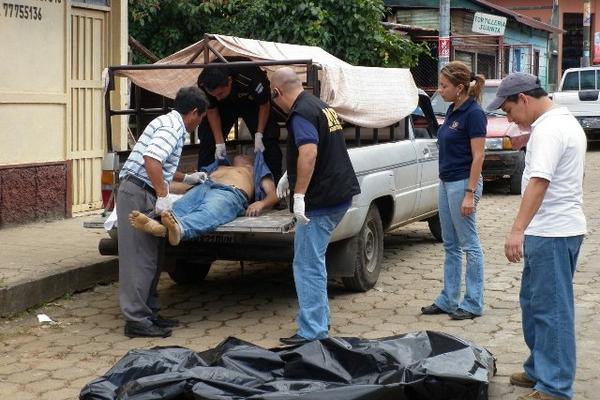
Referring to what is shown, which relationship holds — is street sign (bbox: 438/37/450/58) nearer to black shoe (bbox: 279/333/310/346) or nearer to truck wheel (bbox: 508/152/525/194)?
truck wheel (bbox: 508/152/525/194)

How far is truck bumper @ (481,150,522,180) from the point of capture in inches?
601

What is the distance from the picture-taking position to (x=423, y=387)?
4.99m

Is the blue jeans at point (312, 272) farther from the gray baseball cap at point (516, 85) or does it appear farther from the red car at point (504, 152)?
the red car at point (504, 152)

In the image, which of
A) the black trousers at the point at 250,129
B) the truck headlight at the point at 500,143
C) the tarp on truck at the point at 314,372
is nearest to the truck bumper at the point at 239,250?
the black trousers at the point at 250,129

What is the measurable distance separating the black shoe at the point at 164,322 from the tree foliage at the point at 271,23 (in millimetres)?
8599

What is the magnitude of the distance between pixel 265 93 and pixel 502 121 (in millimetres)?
8146

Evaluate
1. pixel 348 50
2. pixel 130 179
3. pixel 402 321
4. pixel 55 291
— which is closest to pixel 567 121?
pixel 402 321

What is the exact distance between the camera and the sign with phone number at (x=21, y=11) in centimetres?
1041

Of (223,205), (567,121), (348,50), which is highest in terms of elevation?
(348,50)

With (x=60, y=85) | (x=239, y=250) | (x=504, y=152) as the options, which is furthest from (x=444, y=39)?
(x=239, y=250)

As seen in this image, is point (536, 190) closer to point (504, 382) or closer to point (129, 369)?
point (504, 382)

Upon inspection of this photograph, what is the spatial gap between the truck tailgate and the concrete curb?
1.77 meters

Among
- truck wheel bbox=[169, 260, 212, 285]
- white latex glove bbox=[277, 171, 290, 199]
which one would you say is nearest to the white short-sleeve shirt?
white latex glove bbox=[277, 171, 290, 199]

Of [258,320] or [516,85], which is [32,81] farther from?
[516,85]
